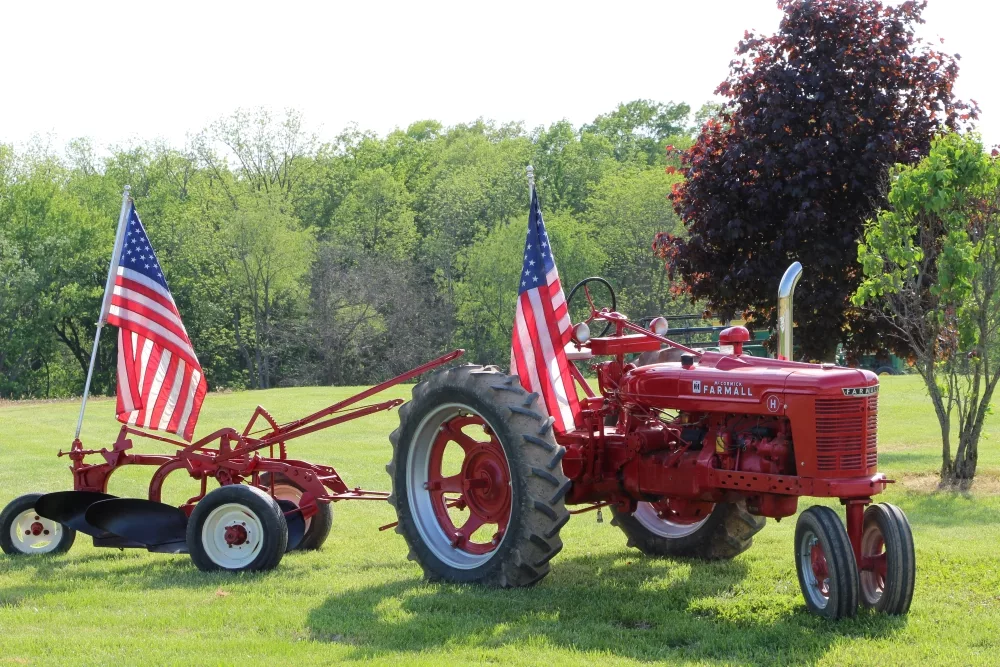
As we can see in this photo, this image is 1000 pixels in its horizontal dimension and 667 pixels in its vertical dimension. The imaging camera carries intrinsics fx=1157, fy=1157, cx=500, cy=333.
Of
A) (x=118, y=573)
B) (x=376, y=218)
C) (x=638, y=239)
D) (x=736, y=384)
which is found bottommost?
(x=118, y=573)

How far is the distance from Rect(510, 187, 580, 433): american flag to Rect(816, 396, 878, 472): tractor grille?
1.98m

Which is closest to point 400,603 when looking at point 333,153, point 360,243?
point 360,243

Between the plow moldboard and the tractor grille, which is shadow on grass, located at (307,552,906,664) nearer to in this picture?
the tractor grille

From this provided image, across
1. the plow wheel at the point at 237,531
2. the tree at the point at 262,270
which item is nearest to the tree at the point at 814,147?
the plow wheel at the point at 237,531

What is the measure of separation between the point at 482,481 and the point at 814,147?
28.7ft

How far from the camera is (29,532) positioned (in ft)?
31.2

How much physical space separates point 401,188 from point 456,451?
133 feet

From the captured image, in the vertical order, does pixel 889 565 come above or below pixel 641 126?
below

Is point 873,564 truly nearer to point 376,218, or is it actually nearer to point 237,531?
point 237,531

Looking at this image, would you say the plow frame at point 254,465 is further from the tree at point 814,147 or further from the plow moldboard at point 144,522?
the tree at point 814,147

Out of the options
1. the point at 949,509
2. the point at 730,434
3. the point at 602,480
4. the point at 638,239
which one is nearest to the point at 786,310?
the point at 730,434

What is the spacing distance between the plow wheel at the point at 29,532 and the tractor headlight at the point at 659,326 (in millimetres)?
5036

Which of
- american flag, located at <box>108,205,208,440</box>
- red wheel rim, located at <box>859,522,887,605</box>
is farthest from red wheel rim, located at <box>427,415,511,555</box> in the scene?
american flag, located at <box>108,205,208,440</box>

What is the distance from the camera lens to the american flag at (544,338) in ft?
26.7
